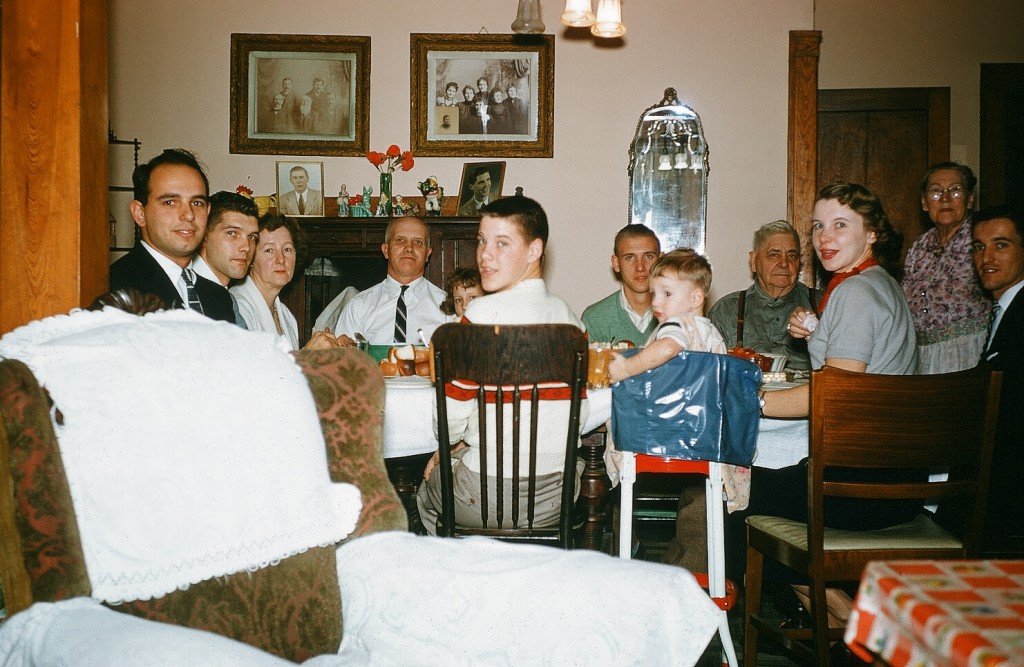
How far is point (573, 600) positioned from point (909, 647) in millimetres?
523

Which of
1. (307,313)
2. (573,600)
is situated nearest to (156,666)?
(573,600)

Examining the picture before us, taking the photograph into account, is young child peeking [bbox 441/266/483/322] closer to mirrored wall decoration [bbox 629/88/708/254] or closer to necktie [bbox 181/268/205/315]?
necktie [bbox 181/268/205/315]

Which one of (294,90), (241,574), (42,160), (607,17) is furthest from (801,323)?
(294,90)

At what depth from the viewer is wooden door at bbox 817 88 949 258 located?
213 inches

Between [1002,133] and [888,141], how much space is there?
75cm

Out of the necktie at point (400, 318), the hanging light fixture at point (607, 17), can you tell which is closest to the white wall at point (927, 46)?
the hanging light fixture at point (607, 17)

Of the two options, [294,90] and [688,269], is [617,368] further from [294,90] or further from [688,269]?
[294,90]

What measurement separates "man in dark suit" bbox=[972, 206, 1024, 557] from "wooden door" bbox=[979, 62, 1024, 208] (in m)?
2.92

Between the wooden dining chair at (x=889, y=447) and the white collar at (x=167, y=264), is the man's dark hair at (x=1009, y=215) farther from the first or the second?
the white collar at (x=167, y=264)

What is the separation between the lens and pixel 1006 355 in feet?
7.79

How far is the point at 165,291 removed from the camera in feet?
8.68

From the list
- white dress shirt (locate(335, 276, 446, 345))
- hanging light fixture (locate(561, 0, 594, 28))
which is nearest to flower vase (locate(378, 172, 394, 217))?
white dress shirt (locate(335, 276, 446, 345))

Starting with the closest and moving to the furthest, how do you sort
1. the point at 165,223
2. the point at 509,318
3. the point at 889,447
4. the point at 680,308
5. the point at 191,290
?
the point at 889,447 < the point at 509,318 < the point at 680,308 < the point at 165,223 < the point at 191,290

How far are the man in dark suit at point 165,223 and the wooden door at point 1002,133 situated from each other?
16.8 ft
